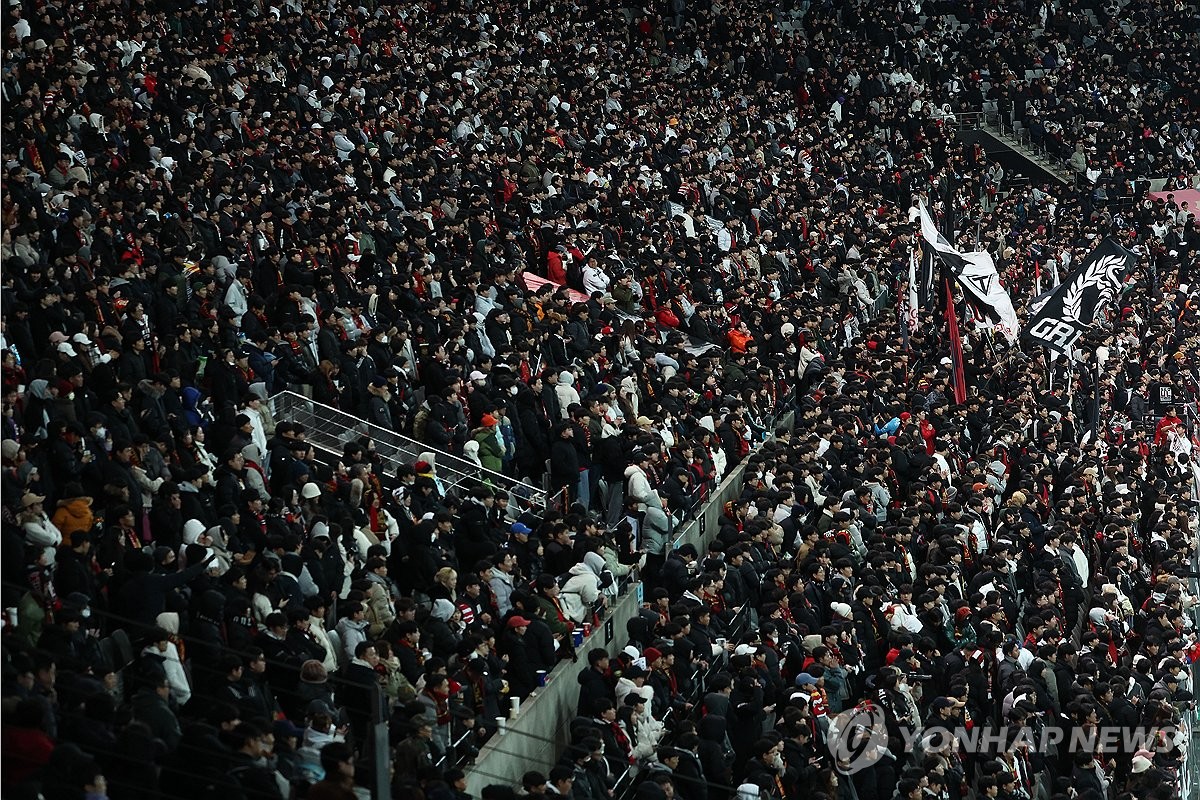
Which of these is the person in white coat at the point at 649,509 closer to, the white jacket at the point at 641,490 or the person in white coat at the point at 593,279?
the white jacket at the point at 641,490

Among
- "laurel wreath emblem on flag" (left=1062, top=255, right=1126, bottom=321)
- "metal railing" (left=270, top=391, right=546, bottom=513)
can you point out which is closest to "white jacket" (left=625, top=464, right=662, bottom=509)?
"metal railing" (left=270, top=391, right=546, bottom=513)

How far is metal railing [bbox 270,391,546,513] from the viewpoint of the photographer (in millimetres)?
16422

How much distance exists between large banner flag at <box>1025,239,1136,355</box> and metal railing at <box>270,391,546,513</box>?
9696mm

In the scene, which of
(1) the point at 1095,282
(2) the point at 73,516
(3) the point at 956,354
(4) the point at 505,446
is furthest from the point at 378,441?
(1) the point at 1095,282

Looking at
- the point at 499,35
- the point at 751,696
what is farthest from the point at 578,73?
the point at 751,696

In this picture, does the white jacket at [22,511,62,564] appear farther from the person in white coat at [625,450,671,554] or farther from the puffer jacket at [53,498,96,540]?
the person in white coat at [625,450,671,554]

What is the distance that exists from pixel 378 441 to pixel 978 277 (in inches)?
454

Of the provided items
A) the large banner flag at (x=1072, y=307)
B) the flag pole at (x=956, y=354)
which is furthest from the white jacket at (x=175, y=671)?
the large banner flag at (x=1072, y=307)

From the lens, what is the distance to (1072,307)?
2391 centimetres

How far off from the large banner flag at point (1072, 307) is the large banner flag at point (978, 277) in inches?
41.3

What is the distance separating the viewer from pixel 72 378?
43.9 feet

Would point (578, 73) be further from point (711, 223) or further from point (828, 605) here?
point (828, 605)

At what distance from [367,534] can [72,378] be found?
2.46 meters

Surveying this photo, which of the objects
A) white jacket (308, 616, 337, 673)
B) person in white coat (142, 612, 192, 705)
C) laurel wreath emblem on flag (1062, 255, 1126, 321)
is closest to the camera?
person in white coat (142, 612, 192, 705)
